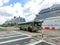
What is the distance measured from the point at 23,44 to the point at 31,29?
20199mm

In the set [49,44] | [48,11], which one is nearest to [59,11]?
[48,11]

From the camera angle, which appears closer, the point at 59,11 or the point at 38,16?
the point at 59,11

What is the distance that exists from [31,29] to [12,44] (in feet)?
66.7

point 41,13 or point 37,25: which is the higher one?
point 41,13

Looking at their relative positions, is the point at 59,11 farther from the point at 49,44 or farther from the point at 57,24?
the point at 49,44

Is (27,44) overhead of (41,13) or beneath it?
beneath

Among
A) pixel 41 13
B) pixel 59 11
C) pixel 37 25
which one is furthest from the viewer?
pixel 41 13

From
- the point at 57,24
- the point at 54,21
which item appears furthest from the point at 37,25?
the point at 54,21

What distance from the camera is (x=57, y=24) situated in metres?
48.2

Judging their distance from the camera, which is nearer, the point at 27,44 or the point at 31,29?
the point at 27,44

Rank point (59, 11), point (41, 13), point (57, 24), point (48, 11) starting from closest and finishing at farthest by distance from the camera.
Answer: point (57, 24)
point (59, 11)
point (48, 11)
point (41, 13)

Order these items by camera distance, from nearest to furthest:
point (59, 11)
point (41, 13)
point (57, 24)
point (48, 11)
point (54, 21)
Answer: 1. point (57, 24)
2. point (54, 21)
3. point (59, 11)
4. point (48, 11)
5. point (41, 13)

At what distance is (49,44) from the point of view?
55.6 feet

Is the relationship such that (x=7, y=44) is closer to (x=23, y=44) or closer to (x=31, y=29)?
(x=23, y=44)
